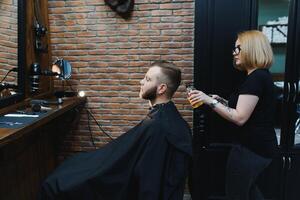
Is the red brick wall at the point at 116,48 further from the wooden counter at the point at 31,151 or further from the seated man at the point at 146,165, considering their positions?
the seated man at the point at 146,165

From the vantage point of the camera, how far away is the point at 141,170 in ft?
5.75

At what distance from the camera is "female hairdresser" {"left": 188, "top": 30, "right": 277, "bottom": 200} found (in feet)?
6.45

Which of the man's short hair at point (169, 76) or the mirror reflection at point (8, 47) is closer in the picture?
the man's short hair at point (169, 76)

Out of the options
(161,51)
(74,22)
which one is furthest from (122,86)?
(74,22)

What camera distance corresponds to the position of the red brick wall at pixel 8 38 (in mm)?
2590

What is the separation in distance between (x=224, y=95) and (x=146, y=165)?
1.09 metres

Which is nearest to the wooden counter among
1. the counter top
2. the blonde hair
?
the counter top

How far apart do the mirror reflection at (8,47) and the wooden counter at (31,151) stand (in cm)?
39

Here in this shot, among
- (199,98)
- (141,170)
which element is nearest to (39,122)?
(141,170)

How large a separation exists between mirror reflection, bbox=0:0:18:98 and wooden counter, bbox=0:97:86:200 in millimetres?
386

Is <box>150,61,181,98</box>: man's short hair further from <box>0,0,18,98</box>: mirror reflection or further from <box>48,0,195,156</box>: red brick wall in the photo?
<box>0,0,18,98</box>: mirror reflection

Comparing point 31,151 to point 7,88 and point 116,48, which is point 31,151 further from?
point 116,48

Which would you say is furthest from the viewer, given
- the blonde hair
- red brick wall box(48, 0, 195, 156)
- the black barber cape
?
red brick wall box(48, 0, 195, 156)

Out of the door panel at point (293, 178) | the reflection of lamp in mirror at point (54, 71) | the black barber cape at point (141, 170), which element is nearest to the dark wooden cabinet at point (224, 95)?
the door panel at point (293, 178)
